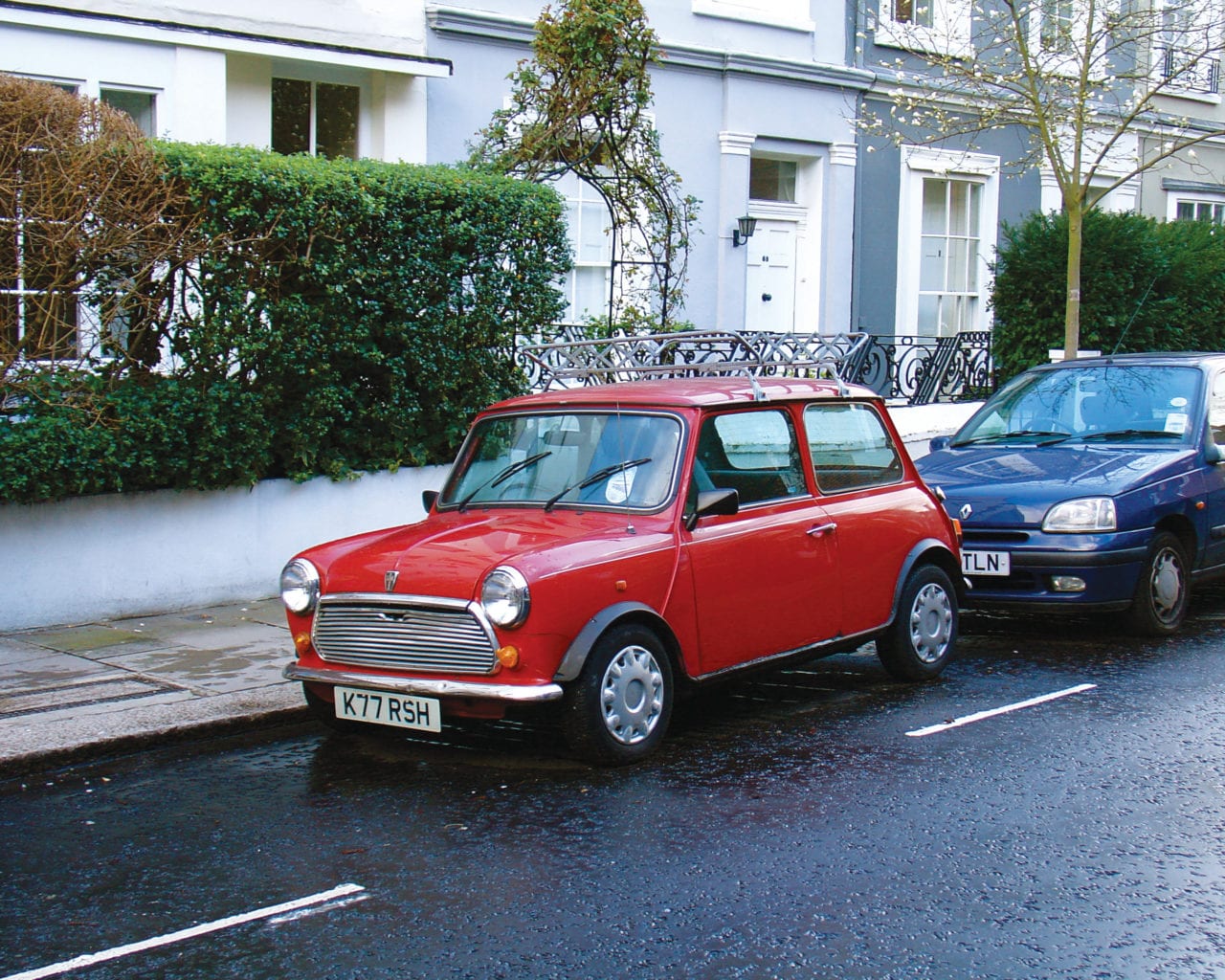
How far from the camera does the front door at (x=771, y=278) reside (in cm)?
1788

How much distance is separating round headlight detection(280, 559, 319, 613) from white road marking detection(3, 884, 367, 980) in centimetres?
202

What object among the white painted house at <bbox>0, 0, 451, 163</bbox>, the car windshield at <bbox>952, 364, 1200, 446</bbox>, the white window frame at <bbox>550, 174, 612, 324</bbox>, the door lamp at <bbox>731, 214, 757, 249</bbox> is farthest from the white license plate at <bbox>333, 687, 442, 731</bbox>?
the door lamp at <bbox>731, 214, 757, 249</bbox>

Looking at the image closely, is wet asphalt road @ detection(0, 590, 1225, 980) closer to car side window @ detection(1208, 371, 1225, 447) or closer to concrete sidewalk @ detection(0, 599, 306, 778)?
concrete sidewalk @ detection(0, 599, 306, 778)

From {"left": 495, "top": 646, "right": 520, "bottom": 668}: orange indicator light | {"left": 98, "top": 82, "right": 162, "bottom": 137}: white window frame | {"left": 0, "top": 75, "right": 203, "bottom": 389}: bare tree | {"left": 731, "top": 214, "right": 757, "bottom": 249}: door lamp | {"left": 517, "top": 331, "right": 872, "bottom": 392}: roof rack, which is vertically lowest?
{"left": 495, "top": 646, "right": 520, "bottom": 668}: orange indicator light

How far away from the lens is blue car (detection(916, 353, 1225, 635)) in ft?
30.1

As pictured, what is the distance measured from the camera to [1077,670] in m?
8.51

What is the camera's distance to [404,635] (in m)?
6.33

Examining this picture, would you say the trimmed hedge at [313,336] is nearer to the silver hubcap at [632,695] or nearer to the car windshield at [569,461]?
the car windshield at [569,461]

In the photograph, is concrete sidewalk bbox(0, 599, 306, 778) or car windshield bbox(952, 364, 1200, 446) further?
car windshield bbox(952, 364, 1200, 446)

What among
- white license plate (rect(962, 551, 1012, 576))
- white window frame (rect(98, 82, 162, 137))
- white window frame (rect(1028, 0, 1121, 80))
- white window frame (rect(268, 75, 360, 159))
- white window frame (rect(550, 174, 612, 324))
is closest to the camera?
white license plate (rect(962, 551, 1012, 576))

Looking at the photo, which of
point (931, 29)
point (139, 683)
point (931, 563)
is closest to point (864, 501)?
point (931, 563)

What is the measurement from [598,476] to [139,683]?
292 centimetres

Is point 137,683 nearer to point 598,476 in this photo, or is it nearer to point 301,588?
point 301,588

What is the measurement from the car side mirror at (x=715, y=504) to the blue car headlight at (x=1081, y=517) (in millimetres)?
3243
